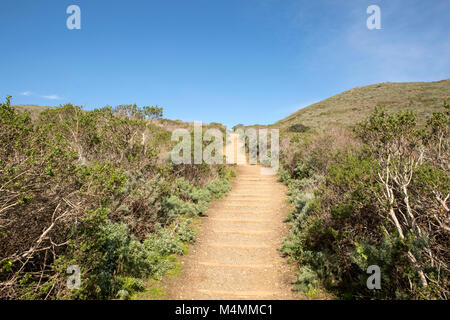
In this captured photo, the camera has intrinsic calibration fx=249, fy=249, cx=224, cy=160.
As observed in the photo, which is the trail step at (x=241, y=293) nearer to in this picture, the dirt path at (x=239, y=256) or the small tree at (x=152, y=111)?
the dirt path at (x=239, y=256)

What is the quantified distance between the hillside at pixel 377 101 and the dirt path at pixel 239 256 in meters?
26.1

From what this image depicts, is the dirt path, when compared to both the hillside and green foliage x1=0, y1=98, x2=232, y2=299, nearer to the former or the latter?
green foliage x1=0, y1=98, x2=232, y2=299

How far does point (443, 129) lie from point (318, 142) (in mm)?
8526

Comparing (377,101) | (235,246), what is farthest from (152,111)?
(377,101)

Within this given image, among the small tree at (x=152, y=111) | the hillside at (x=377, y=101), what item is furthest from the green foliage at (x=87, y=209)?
the hillside at (x=377, y=101)

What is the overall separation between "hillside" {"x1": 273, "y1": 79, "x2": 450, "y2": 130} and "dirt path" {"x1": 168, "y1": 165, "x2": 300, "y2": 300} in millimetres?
26074

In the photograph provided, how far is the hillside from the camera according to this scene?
35.7 meters

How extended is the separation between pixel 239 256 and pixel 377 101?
155 ft

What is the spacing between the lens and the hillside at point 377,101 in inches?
1405

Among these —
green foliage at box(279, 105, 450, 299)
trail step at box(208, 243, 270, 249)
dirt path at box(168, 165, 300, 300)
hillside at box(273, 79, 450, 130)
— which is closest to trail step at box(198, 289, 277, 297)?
dirt path at box(168, 165, 300, 300)

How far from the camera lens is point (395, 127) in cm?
531

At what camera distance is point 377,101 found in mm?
43875
